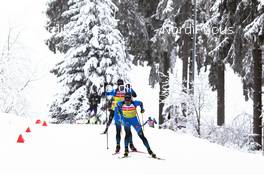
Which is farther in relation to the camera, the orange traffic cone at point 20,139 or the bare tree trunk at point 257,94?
the bare tree trunk at point 257,94

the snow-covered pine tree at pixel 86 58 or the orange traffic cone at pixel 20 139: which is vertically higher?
the snow-covered pine tree at pixel 86 58

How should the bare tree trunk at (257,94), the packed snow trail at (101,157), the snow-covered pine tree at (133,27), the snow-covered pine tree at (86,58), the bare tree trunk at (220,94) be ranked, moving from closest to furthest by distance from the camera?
the packed snow trail at (101,157) → the bare tree trunk at (257,94) → the snow-covered pine tree at (86,58) → the bare tree trunk at (220,94) → the snow-covered pine tree at (133,27)

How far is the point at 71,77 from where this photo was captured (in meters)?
22.9

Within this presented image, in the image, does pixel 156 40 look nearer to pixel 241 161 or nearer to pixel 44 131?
pixel 44 131

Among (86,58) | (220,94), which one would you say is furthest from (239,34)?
(86,58)

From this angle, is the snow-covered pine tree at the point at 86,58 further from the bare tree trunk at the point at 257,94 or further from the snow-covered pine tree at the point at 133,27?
the bare tree trunk at the point at 257,94

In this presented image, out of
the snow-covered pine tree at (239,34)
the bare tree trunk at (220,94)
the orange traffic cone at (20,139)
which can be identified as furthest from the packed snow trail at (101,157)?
the bare tree trunk at (220,94)

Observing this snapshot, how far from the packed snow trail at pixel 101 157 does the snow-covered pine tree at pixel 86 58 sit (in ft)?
25.2

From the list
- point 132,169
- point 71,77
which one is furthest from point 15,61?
point 132,169

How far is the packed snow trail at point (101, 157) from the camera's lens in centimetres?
899

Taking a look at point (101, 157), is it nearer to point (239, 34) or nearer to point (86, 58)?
point (239, 34)

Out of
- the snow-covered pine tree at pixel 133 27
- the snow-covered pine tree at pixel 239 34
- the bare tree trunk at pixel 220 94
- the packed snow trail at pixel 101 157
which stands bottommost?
the packed snow trail at pixel 101 157

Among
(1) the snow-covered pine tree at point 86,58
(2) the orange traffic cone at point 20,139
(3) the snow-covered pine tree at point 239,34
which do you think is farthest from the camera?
(1) the snow-covered pine tree at point 86,58

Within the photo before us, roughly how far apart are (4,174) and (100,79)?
1411cm
